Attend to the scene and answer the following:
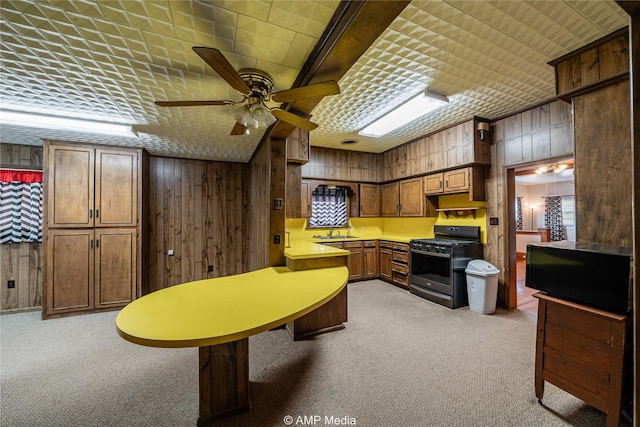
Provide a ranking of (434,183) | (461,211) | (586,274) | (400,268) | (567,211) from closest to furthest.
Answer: (586,274), (461,211), (434,183), (400,268), (567,211)

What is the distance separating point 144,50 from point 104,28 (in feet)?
0.73

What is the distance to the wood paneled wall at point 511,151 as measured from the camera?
2795 millimetres

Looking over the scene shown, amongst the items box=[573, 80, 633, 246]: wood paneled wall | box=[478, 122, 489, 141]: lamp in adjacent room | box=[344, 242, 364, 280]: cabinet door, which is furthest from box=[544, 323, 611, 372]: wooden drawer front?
box=[344, 242, 364, 280]: cabinet door

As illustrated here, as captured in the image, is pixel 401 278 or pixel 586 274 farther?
pixel 401 278

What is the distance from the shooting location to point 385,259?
481 cm

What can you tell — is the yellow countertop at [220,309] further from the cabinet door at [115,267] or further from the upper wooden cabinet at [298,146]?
the cabinet door at [115,267]

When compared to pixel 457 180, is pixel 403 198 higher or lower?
lower

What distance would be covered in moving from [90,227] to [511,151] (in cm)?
612

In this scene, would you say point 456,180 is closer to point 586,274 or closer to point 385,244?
point 385,244

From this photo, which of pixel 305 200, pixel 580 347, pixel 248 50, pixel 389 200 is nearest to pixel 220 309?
pixel 248 50

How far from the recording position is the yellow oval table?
3.76ft

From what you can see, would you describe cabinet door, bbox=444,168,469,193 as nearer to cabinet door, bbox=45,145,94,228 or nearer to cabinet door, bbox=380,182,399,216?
cabinet door, bbox=380,182,399,216

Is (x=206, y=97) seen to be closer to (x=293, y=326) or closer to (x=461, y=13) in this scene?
(x=461, y=13)

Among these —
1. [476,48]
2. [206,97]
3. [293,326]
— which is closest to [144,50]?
[206,97]
